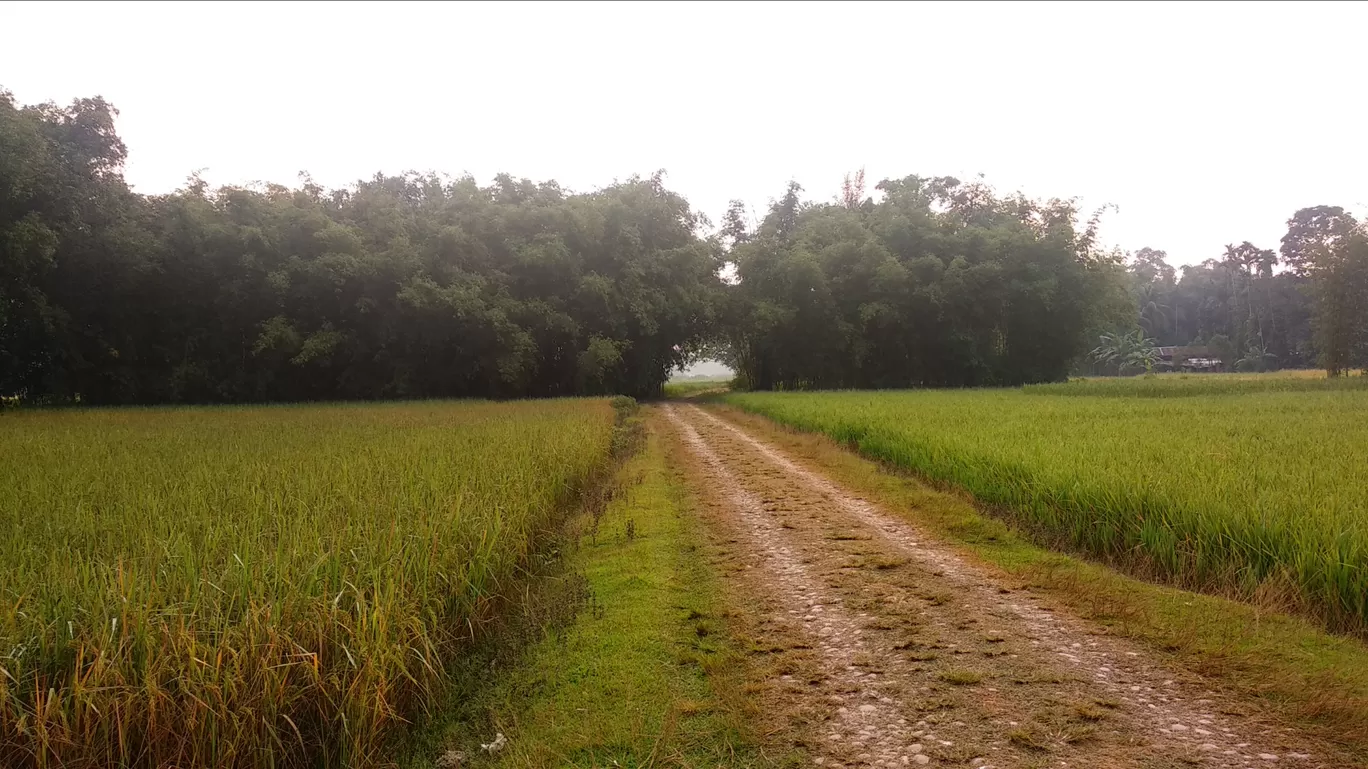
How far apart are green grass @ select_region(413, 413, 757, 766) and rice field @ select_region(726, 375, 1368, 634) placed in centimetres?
343

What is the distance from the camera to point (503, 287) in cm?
2788

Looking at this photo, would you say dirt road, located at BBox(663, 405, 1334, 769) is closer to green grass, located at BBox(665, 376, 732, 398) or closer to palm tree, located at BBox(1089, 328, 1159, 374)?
green grass, located at BBox(665, 376, 732, 398)

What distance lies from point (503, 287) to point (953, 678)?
2698cm

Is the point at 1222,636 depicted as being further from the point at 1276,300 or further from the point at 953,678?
the point at 1276,300

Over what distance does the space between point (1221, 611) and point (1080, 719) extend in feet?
6.37

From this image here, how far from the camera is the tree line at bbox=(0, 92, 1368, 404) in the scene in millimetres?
23344

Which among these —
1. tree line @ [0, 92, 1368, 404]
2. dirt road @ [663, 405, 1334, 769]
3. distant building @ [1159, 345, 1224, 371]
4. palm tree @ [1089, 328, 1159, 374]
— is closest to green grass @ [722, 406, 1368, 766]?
dirt road @ [663, 405, 1334, 769]

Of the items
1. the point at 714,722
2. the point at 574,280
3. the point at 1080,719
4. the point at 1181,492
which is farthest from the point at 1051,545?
the point at 574,280

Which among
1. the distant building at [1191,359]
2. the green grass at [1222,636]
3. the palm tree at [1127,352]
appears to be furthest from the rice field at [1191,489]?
the distant building at [1191,359]

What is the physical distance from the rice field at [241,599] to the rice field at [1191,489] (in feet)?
16.0

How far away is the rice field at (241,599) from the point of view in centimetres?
229

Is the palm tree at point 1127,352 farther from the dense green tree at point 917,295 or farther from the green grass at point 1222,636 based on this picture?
A: the green grass at point 1222,636

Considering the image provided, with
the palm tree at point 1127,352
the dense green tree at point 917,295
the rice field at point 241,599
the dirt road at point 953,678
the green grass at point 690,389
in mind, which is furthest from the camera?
the palm tree at point 1127,352

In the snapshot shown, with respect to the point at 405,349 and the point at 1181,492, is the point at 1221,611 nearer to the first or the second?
the point at 1181,492
